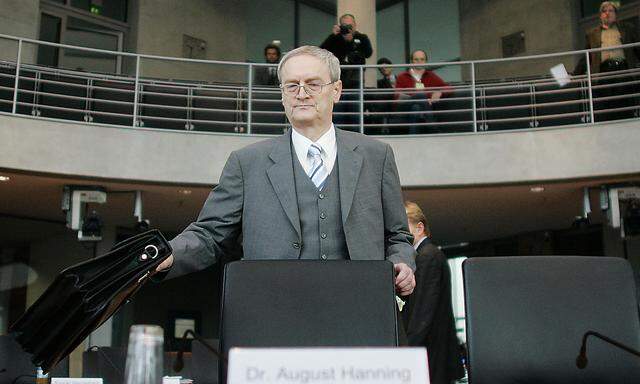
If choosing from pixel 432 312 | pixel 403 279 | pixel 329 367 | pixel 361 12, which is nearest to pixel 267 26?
pixel 361 12

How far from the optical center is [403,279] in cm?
192

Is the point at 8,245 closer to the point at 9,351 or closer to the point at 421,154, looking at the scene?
the point at 421,154

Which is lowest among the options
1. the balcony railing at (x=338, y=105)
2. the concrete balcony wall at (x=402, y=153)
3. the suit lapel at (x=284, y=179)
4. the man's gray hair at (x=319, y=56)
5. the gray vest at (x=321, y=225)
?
the gray vest at (x=321, y=225)

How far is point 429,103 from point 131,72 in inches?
240

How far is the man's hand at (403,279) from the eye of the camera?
1.92m

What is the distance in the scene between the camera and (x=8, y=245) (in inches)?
482

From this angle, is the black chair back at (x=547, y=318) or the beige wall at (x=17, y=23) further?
the beige wall at (x=17, y=23)

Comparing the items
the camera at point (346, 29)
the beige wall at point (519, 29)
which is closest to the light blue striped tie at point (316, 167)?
the camera at point (346, 29)

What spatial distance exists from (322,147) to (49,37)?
39.1ft

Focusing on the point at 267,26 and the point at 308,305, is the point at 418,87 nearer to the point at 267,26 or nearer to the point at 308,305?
the point at 267,26

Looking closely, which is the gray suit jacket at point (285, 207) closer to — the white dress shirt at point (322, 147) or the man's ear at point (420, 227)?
the white dress shirt at point (322, 147)

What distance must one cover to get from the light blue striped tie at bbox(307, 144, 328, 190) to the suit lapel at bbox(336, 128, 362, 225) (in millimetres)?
56

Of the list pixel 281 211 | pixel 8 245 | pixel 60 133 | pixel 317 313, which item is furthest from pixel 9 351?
pixel 8 245

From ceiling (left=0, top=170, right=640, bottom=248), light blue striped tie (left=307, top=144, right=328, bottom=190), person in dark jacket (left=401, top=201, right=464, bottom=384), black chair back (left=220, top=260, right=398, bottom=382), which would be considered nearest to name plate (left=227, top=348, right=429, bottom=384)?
black chair back (left=220, top=260, right=398, bottom=382)
